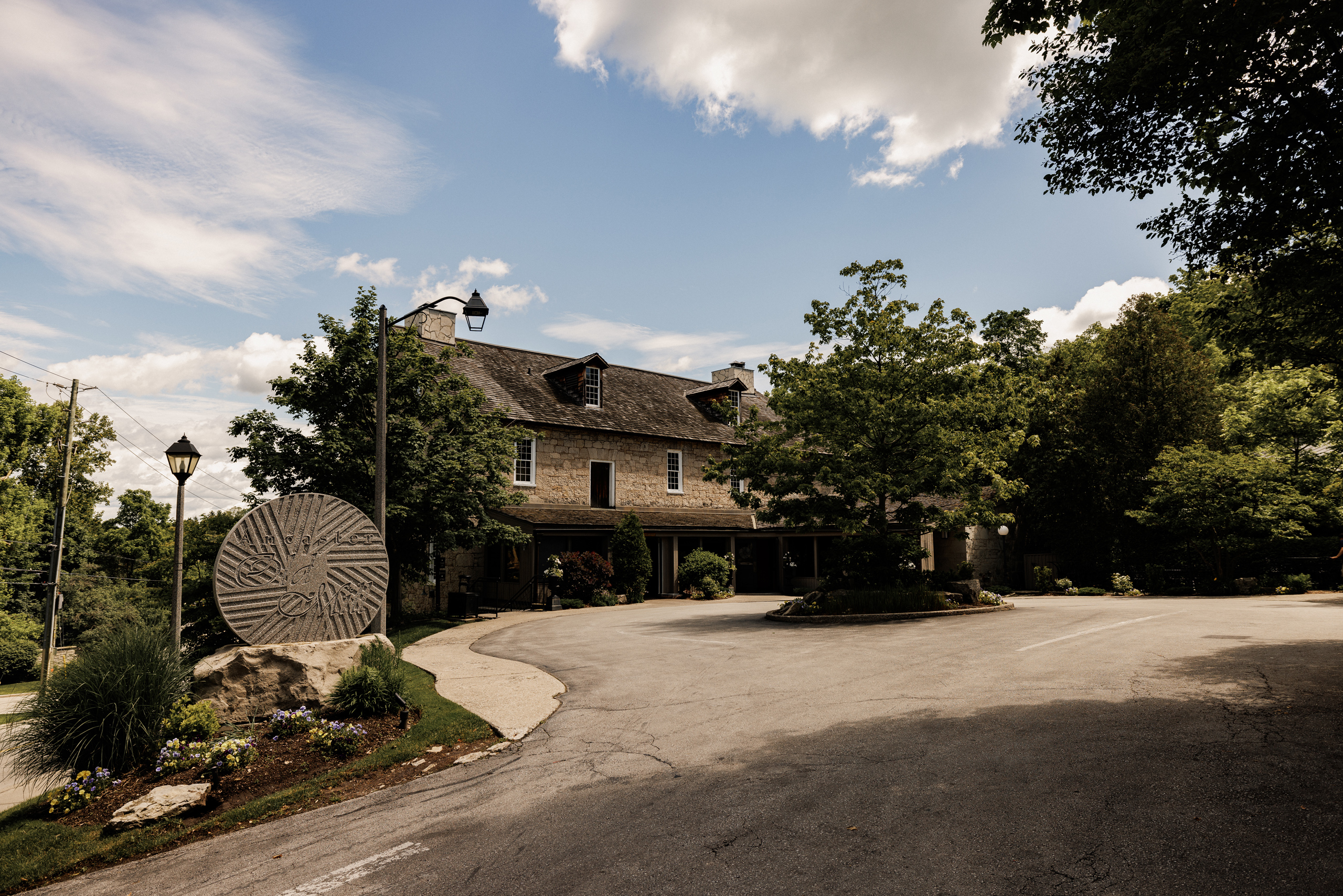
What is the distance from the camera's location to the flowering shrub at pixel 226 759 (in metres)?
7.07

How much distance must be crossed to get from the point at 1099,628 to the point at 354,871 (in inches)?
556

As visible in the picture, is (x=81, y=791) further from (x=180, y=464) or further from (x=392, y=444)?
(x=392, y=444)

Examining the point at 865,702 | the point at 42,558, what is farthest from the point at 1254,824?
the point at 42,558

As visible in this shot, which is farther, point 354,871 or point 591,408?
point 591,408

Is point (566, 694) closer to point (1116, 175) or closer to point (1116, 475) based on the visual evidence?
point (1116, 175)

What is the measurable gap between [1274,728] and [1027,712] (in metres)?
2.01

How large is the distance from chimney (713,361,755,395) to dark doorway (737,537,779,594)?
9419mm

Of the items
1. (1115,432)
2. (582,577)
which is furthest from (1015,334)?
(582,577)

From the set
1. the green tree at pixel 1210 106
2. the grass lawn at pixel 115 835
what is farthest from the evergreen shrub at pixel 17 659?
the green tree at pixel 1210 106

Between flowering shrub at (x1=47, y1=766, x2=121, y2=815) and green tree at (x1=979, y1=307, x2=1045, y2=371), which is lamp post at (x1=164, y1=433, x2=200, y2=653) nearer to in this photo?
flowering shrub at (x1=47, y1=766, x2=121, y2=815)

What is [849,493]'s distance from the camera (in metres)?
18.6

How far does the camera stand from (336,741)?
25.5 ft

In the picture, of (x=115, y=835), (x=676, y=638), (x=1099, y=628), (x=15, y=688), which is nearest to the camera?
(x=115, y=835)

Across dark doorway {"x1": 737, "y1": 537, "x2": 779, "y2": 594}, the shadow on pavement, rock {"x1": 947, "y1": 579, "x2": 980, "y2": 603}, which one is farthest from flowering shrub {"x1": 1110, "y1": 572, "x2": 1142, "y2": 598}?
the shadow on pavement
